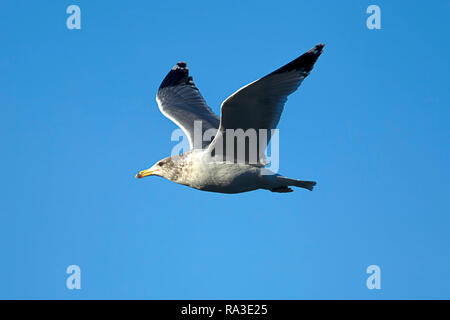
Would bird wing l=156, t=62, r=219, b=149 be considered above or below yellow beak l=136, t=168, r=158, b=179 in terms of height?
above

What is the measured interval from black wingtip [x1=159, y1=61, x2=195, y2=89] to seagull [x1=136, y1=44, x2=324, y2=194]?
61 centimetres

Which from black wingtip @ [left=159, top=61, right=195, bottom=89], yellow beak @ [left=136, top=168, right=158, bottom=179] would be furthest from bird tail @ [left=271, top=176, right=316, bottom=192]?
black wingtip @ [left=159, top=61, right=195, bottom=89]

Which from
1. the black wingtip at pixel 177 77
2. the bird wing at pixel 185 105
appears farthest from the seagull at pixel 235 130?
the black wingtip at pixel 177 77

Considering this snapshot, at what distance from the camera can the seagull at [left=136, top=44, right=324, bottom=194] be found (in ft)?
21.1

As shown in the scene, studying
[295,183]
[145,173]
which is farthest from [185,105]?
[295,183]

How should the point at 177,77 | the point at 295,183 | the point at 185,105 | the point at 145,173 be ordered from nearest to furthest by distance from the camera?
the point at 295,183
the point at 145,173
the point at 185,105
the point at 177,77

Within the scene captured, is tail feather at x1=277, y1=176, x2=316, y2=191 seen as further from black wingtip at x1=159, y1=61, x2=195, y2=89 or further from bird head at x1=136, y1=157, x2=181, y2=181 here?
black wingtip at x1=159, y1=61, x2=195, y2=89

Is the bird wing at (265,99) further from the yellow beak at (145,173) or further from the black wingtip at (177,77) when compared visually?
the black wingtip at (177,77)

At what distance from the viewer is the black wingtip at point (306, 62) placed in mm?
6324

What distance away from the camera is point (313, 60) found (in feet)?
20.9

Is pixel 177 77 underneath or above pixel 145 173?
above

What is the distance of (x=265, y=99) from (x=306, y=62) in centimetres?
69

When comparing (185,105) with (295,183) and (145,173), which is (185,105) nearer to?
(145,173)

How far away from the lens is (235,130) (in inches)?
279
